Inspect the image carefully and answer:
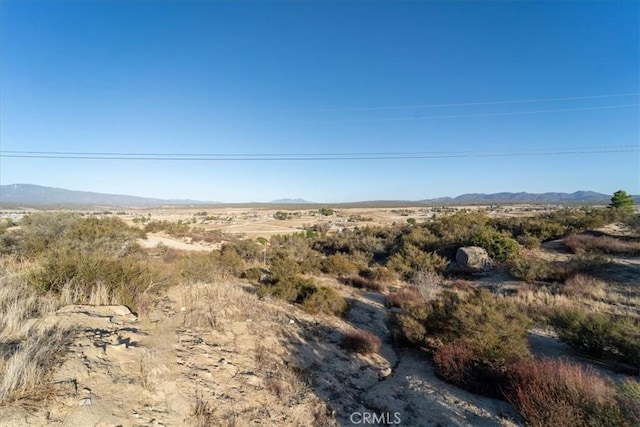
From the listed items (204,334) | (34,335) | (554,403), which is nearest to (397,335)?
(554,403)

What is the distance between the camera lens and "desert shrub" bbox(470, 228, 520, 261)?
58.7 ft

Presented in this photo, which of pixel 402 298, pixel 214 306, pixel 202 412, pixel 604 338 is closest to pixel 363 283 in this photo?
pixel 402 298

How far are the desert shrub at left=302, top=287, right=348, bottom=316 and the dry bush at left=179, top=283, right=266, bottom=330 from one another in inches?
64.9

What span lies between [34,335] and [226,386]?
8.68ft

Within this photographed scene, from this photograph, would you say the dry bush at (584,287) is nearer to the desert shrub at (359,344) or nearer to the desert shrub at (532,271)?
the desert shrub at (532,271)

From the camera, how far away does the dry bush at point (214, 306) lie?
6301 mm

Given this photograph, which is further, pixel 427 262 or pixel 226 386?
pixel 427 262

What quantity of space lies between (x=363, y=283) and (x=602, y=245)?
47.8 ft

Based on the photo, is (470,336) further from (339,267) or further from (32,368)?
(339,267)

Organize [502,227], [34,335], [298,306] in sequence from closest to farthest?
[34,335] → [298,306] → [502,227]

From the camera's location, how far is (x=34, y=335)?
13.0 feet

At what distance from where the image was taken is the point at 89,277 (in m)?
6.36

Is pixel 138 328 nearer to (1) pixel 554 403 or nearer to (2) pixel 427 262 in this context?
(1) pixel 554 403

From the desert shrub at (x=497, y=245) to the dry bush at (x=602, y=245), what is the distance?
10.2 feet
